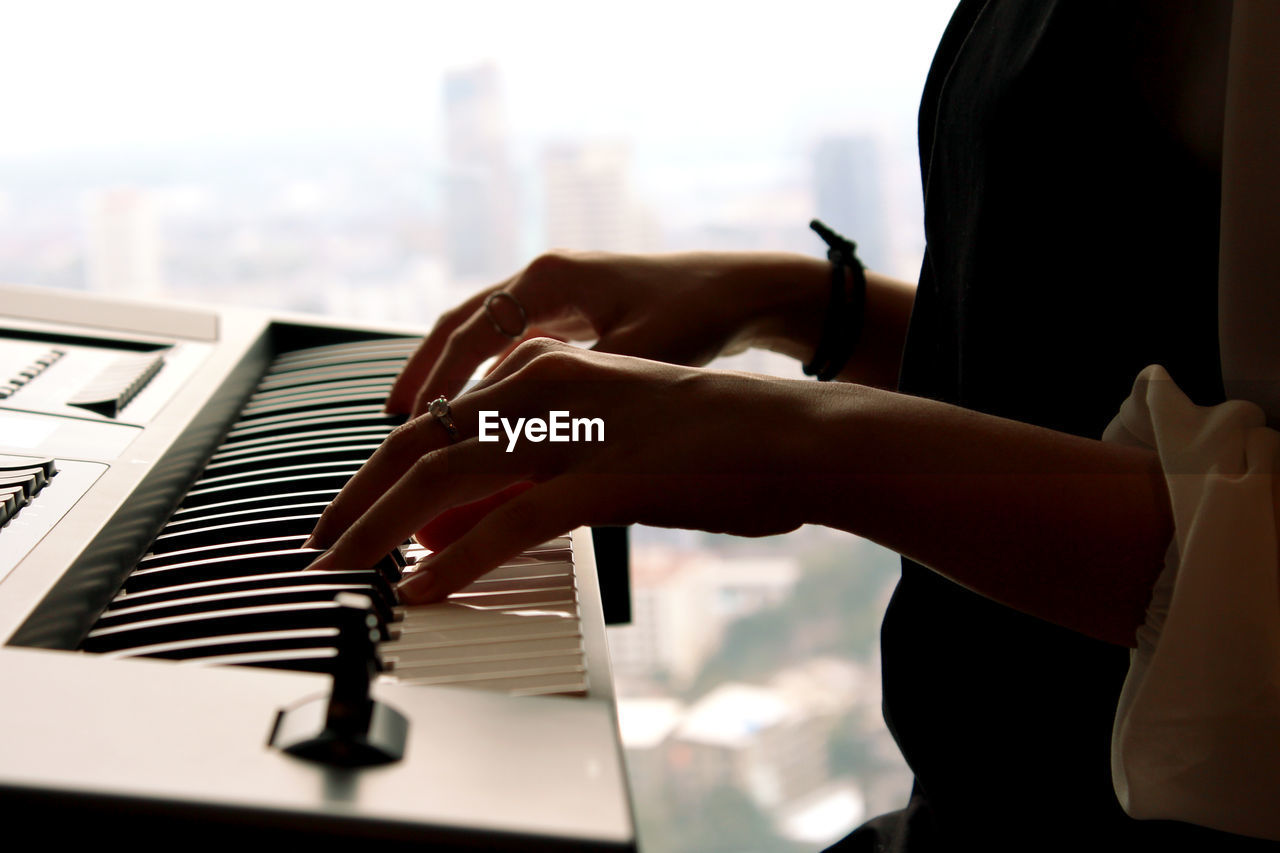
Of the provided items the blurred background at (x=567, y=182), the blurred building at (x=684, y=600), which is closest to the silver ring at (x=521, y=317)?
the blurred background at (x=567, y=182)

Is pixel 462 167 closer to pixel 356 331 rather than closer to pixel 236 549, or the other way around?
pixel 356 331

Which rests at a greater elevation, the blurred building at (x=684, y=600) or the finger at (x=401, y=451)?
the finger at (x=401, y=451)

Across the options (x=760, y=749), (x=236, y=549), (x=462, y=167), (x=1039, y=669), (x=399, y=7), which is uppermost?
(x=399, y=7)

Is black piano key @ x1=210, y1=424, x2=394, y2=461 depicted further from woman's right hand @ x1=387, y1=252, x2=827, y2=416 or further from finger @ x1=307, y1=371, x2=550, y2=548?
finger @ x1=307, y1=371, x2=550, y2=548

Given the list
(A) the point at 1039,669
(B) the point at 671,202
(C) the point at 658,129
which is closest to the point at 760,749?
(B) the point at 671,202

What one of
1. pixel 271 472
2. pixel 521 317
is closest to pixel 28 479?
pixel 271 472

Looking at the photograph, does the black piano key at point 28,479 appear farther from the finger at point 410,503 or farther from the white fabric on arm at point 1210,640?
the white fabric on arm at point 1210,640

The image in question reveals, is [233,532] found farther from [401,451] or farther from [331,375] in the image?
[331,375]
